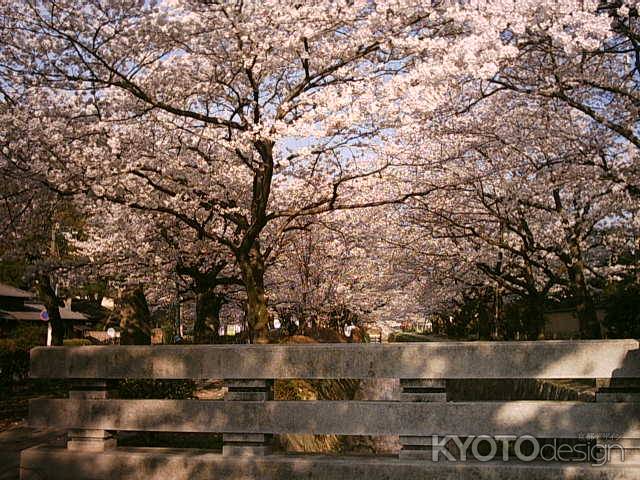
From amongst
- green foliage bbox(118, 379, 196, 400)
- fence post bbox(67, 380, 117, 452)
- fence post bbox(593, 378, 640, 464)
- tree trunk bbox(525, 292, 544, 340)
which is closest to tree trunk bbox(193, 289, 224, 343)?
green foliage bbox(118, 379, 196, 400)

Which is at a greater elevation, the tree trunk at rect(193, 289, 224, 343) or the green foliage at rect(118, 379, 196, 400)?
the tree trunk at rect(193, 289, 224, 343)

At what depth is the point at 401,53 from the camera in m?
10.2

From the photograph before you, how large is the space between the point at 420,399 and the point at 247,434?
181 centimetres

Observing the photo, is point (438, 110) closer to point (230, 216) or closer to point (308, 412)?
point (230, 216)

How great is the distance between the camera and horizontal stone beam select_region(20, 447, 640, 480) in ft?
20.4

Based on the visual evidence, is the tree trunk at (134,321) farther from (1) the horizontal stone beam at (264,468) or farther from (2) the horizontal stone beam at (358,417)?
(2) the horizontal stone beam at (358,417)

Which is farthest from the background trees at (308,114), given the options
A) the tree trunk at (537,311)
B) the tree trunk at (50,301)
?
the tree trunk at (50,301)

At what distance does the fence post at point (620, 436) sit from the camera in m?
6.20

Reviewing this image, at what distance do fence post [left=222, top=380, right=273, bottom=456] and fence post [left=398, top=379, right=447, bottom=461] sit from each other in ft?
4.57

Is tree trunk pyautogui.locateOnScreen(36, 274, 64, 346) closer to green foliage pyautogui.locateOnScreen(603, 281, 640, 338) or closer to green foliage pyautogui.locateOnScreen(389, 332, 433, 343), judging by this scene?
green foliage pyautogui.locateOnScreen(603, 281, 640, 338)

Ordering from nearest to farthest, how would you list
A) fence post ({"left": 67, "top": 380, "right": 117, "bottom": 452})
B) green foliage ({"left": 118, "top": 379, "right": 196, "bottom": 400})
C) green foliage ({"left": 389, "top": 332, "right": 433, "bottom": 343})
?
1. fence post ({"left": 67, "top": 380, "right": 117, "bottom": 452})
2. green foliage ({"left": 118, "top": 379, "right": 196, "bottom": 400})
3. green foliage ({"left": 389, "top": 332, "right": 433, "bottom": 343})

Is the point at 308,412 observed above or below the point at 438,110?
below

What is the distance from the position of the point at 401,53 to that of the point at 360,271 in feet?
66.5

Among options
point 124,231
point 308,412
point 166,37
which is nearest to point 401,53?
point 166,37
